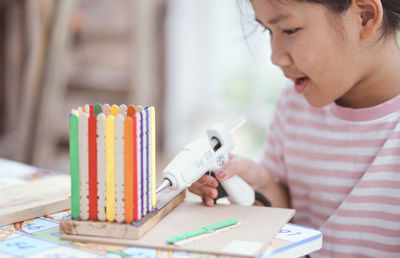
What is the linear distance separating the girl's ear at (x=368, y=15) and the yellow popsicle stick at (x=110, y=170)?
1.67 feet

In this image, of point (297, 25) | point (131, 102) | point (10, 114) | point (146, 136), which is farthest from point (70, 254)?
point (10, 114)

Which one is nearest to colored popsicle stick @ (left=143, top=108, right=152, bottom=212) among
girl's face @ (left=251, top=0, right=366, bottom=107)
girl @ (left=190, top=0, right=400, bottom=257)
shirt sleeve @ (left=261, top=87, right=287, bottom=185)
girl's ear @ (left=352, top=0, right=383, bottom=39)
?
girl @ (left=190, top=0, right=400, bottom=257)

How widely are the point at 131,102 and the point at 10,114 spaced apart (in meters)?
0.70

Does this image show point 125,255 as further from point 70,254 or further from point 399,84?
point 399,84

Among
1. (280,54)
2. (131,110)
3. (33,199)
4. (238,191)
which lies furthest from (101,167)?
(280,54)

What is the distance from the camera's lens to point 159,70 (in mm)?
2857

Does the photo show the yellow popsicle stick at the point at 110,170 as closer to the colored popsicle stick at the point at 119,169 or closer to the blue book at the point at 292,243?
the colored popsicle stick at the point at 119,169

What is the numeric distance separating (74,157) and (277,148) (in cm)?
65

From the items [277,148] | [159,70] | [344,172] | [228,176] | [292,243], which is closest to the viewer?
[292,243]

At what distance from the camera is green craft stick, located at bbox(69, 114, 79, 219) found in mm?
664

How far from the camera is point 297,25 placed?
0.88 meters

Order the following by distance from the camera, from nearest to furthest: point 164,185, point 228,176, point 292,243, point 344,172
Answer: point 292,243 → point 164,185 → point 228,176 → point 344,172

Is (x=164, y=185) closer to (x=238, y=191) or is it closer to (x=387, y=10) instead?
(x=238, y=191)

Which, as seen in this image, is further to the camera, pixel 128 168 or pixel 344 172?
pixel 344 172
